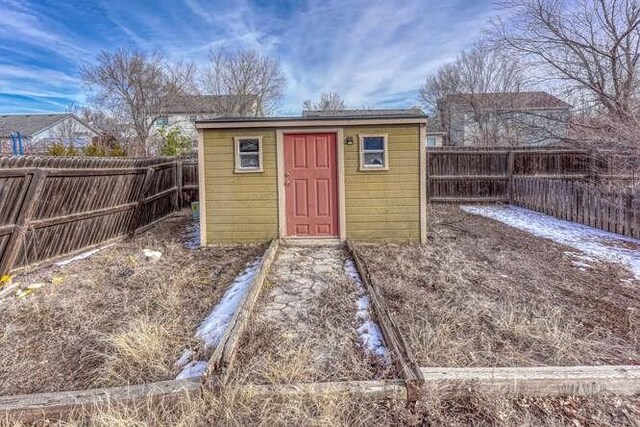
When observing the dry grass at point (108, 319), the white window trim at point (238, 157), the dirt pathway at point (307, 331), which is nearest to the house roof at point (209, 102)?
the white window trim at point (238, 157)

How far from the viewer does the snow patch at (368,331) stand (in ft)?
9.07

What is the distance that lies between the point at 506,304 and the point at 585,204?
5807 millimetres

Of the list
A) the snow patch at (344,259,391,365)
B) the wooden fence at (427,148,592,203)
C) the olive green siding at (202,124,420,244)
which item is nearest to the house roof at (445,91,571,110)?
the wooden fence at (427,148,592,203)

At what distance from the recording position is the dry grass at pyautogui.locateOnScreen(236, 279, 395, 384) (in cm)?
245

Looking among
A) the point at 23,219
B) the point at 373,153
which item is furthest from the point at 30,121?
the point at 373,153

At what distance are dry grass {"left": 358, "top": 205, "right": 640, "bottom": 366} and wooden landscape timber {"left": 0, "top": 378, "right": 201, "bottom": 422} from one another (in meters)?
1.69

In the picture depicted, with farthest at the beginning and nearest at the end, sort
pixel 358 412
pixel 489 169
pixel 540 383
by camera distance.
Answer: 1. pixel 489 169
2. pixel 540 383
3. pixel 358 412

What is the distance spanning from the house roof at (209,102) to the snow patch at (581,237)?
67.4 feet

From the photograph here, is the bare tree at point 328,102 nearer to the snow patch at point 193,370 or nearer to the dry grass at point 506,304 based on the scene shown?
the dry grass at point 506,304

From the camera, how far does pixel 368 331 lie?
3.13 meters

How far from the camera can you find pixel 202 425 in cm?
203

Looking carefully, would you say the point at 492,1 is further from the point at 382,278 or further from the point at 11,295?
the point at 11,295

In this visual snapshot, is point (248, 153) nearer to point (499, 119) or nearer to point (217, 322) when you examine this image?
point (217, 322)

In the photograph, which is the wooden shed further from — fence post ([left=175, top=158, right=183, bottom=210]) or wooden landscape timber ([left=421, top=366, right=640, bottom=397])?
fence post ([left=175, top=158, right=183, bottom=210])
